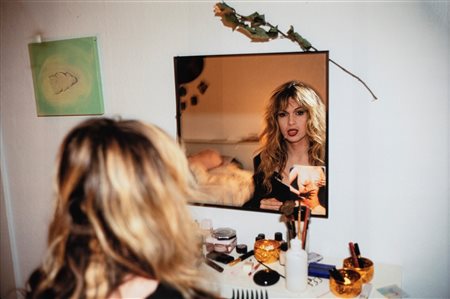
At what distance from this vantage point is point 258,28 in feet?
4.04

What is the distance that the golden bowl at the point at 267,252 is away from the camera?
49.5 inches

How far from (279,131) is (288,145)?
0.06 metres

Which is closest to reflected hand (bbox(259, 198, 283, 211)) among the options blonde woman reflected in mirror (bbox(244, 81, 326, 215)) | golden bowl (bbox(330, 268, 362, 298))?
blonde woman reflected in mirror (bbox(244, 81, 326, 215))

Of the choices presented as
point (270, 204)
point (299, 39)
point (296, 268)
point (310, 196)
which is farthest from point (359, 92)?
point (296, 268)

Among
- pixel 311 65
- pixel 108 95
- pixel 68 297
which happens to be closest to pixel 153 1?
pixel 108 95

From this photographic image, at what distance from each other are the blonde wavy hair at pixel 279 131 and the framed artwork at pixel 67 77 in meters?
0.74

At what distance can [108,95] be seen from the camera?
1504 mm

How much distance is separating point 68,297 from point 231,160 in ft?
2.68

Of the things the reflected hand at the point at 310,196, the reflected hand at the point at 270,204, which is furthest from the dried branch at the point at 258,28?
the reflected hand at the point at 270,204

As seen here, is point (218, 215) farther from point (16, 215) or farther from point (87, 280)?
point (16, 215)

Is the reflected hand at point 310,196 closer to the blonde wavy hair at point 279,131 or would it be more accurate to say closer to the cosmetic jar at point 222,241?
the blonde wavy hair at point 279,131

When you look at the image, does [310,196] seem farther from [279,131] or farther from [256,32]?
[256,32]

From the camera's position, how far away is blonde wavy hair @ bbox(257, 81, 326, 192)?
1233mm

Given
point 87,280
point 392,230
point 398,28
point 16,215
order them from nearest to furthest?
point 87,280
point 398,28
point 392,230
point 16,215
